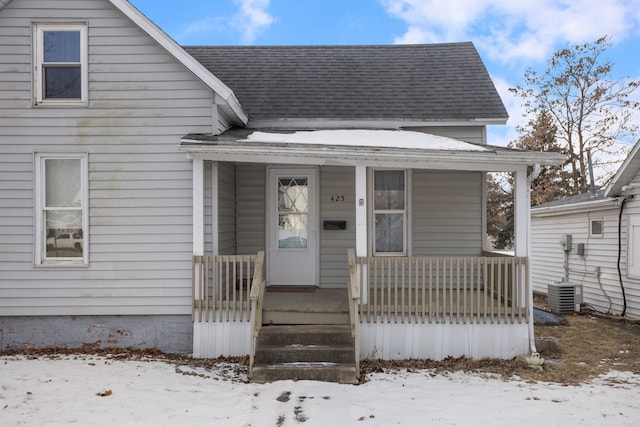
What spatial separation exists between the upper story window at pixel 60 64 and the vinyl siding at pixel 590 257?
11.3m

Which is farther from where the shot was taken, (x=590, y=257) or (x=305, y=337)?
(x=590, y=257)

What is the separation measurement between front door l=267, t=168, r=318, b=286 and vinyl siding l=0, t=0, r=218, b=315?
6.62 feet

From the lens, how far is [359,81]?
1022 centimetres

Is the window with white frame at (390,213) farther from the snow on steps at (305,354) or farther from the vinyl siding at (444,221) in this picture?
the snow on steps at (305,354)

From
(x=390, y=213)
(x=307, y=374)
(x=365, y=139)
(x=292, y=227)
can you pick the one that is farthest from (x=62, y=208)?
(x=390, y=213)

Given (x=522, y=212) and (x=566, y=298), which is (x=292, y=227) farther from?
(x=566, y=298)

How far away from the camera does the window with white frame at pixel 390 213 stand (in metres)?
8.98

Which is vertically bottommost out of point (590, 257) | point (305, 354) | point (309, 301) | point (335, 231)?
point (305, 354)

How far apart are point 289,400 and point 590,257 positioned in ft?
34.9

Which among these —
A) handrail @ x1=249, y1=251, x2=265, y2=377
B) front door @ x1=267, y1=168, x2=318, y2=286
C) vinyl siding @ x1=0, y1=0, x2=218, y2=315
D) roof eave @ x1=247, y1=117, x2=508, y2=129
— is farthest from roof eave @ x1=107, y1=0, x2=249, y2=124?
handrail @ x1=249, y1=251, x2=265, y2=377

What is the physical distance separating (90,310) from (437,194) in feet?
20.4

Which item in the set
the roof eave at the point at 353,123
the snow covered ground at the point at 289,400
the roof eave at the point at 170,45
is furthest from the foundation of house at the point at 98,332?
the roof eave at the point at 353,123

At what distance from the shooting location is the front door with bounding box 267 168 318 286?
8906mm

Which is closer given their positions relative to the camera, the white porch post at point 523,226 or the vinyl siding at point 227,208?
the white porch post at point 523,226
